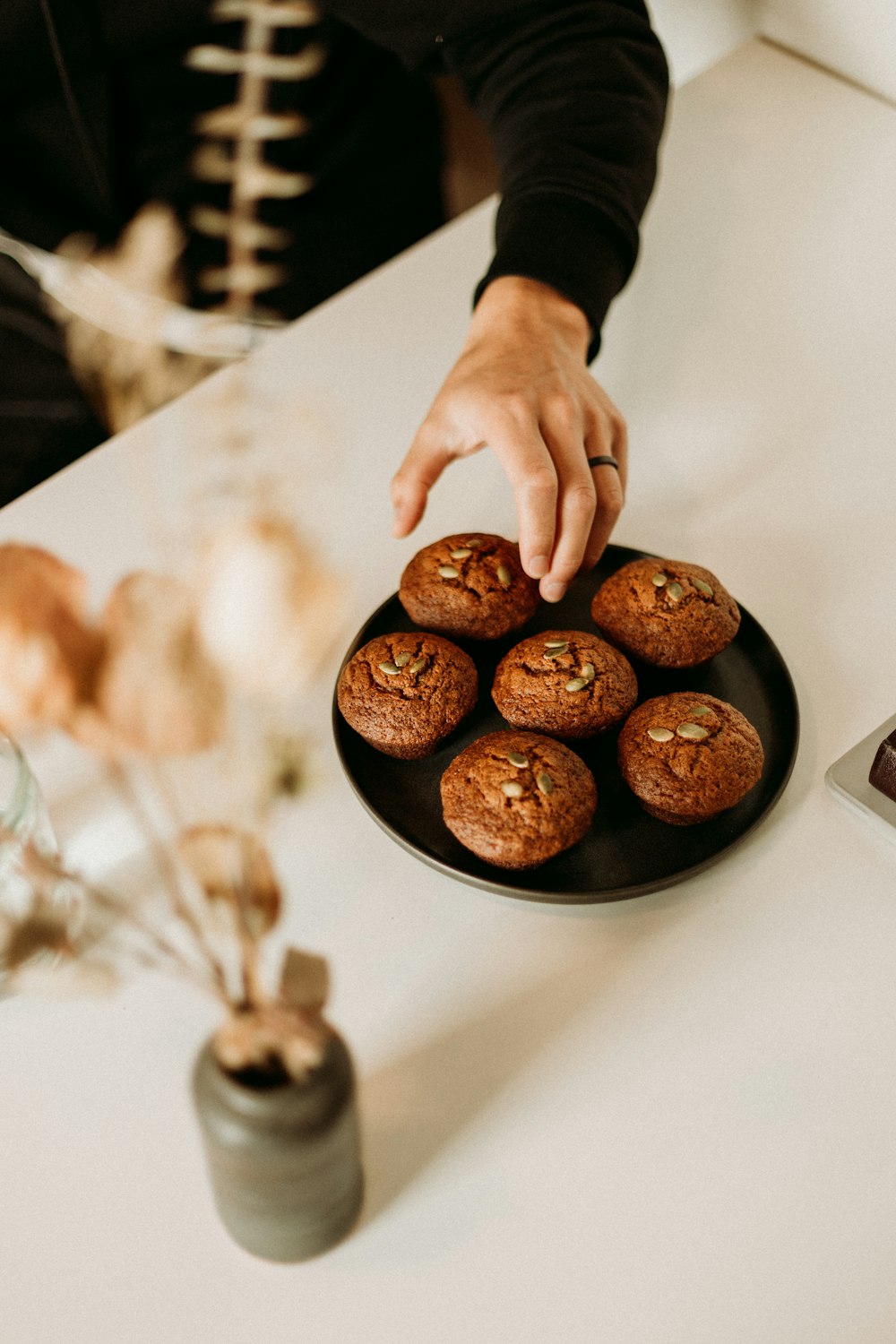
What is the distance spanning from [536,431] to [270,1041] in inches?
24.0

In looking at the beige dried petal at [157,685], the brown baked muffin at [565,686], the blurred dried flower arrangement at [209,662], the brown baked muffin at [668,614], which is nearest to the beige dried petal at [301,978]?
the blurred dried flower arrangement at [209,662]

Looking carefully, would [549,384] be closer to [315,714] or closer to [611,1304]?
[315,714]

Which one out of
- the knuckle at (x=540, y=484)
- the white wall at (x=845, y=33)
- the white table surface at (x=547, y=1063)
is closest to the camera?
the white table surface at (x=547, y=1063)

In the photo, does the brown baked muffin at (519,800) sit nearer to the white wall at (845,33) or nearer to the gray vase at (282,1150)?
the gray vase at (282,1150)

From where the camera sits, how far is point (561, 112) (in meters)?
1.18

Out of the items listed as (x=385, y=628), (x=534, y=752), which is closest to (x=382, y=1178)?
(x=534, y=752)

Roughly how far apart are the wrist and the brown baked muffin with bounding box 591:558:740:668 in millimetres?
290

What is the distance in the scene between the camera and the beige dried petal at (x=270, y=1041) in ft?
1.67

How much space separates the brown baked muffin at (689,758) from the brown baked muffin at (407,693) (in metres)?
0.14

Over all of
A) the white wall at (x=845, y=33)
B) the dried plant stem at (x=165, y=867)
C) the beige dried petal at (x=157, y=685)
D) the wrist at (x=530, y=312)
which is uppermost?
the white wall at (x=845, y=33)

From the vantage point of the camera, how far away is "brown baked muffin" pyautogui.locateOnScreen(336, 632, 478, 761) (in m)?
0.85

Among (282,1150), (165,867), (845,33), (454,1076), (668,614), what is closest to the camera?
(165,867)

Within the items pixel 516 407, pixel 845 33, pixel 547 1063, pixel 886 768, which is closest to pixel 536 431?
pixel 516 407

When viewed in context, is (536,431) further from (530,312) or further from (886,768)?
(886,768)
